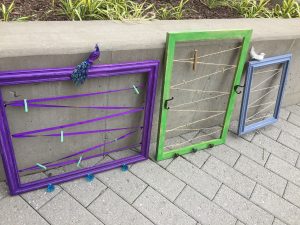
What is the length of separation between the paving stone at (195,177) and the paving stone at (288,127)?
128 cm

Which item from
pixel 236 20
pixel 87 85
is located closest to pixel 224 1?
pixel 236 20

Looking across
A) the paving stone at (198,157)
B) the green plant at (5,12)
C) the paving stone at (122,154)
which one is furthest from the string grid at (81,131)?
the green plant at (5,12)

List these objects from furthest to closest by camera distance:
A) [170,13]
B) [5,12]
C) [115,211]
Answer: [170,13] → [5,12] → [115,211]

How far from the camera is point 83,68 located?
2.03m

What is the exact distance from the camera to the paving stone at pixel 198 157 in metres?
2.82

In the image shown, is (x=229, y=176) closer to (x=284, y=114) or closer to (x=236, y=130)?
(x=236, y=130)

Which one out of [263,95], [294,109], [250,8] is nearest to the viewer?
[263,95]

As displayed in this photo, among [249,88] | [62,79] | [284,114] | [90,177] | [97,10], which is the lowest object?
[90,177]

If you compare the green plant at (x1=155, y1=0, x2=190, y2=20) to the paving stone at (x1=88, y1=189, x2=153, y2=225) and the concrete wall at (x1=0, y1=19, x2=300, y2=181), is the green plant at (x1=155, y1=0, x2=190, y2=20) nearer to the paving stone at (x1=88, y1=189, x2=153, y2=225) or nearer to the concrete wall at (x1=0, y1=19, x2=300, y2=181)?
the concrete wall at (x1=0, y1=19, x2=300, y2=181)

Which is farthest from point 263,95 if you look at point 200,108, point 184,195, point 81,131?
point 81,131

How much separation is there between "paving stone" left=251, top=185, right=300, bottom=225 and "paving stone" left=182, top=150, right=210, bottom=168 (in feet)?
1.68

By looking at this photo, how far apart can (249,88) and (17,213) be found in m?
2.25

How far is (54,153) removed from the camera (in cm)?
246

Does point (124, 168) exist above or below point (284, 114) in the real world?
below
